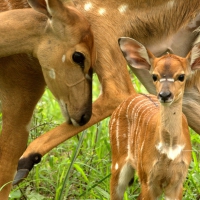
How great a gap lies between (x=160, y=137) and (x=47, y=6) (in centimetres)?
122

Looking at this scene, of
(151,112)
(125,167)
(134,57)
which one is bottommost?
(125,167)

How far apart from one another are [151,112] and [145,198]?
2.14 feet

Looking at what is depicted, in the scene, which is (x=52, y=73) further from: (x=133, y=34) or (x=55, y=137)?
(x=133, y=34)

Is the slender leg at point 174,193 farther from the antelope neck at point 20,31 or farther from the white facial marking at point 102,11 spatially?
the white facial marking at point 102,11

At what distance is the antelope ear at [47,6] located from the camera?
537 centimetres

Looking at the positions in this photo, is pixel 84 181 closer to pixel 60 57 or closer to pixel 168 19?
pixel 60 57

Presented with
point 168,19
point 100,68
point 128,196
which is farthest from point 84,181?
point 168,19

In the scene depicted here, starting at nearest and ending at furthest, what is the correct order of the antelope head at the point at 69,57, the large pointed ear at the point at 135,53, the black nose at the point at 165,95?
Answer: the black nose at the point at 165,95 → the large pointed ear at the point at 135,53 → the antelope head at the point at 69,57

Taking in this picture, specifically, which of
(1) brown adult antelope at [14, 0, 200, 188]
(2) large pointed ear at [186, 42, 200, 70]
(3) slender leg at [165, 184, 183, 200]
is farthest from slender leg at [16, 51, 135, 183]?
(3) slender leg at [165, 184, 183, 200]

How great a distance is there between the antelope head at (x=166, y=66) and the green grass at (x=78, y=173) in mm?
728

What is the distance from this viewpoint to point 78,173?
5945mm

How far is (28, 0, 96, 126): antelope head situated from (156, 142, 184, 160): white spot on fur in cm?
85

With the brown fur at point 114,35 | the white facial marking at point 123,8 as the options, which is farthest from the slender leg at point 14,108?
the white facial marking at point 123,8

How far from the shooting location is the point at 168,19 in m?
6.03
